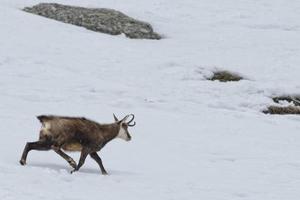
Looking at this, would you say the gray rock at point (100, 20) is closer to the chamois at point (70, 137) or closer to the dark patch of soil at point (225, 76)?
the dark patch of soil at point (225, 76)

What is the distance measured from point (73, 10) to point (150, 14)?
5.16m

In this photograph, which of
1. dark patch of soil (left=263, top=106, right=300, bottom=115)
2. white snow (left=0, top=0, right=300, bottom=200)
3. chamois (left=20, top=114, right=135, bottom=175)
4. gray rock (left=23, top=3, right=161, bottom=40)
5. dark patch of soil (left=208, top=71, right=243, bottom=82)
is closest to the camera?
chamois (left=20, top=114, right=135, bottom=175)

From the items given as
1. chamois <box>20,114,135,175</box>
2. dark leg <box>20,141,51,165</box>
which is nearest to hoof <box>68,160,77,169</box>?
chamois <box>20,114,135,175</box>

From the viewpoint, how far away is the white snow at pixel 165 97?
1176 cm

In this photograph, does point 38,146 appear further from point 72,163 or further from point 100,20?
point 100,20

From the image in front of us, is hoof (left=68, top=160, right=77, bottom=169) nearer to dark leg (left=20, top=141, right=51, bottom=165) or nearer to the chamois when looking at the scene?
the chamois

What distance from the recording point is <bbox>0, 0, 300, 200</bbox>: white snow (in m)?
11.8

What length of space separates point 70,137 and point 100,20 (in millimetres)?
25245

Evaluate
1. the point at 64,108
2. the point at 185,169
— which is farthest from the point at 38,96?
the point at 185,169

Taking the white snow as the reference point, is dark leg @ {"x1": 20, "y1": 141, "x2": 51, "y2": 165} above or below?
above

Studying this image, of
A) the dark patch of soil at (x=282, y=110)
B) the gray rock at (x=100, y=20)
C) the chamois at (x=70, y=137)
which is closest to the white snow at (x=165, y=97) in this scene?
the chamois at (x=70, y=137)

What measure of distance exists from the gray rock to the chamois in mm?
23276

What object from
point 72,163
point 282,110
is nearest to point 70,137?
point 72,163

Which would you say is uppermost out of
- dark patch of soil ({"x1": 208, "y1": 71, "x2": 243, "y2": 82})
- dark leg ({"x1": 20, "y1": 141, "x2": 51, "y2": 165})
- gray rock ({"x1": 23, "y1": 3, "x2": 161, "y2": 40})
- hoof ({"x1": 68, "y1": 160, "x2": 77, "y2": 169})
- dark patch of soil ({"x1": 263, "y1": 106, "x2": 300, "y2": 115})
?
dark leg ({"x1": 20, "y1": 141, "x2": 51, "y2": 165})
